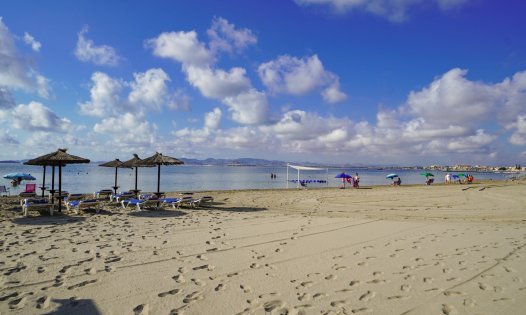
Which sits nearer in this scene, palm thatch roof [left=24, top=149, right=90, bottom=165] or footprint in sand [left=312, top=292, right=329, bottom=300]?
footprint in sand [left=312, top=292, right=329, bottom=300]

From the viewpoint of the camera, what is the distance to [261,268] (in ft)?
16.8

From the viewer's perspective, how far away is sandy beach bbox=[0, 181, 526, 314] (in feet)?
12.5

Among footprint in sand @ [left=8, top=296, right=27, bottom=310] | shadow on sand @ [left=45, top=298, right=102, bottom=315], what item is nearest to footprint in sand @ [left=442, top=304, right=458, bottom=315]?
shadow on sand @ [left=45, top=298, right=102, bottom=315]

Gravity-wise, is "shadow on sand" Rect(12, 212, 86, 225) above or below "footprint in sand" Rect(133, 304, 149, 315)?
above

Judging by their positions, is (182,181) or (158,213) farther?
(182,181)

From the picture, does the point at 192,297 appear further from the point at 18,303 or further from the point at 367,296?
the point at 367,296

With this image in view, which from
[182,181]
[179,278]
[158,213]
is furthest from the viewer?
[182,181]

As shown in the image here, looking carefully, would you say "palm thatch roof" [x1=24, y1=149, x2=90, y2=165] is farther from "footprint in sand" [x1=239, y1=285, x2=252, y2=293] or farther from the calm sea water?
the calm sea water

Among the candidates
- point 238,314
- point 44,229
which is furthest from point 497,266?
point 44,229

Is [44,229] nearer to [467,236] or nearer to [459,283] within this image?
[459,283]

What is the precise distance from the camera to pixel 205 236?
7.39 m

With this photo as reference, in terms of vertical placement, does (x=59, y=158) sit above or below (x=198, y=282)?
above

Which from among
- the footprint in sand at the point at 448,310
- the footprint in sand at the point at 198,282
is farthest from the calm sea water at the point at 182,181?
the footprint in sand at the point at 448,310

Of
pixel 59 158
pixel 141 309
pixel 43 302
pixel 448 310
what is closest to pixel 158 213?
pixel 59 158
